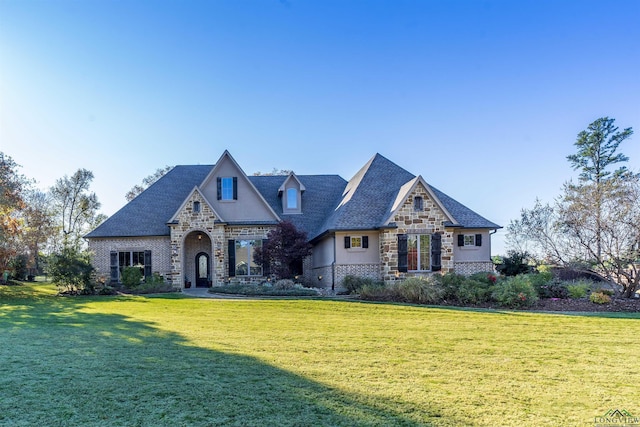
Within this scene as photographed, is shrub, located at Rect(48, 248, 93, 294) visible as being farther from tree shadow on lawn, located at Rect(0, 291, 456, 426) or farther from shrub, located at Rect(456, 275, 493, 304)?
shrub, located at Rect(456, 275, 493, 304)

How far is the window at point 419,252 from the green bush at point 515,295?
5747mm

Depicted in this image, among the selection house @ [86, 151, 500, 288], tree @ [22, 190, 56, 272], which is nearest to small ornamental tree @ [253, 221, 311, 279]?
house @ [86, 151, 500, 288]

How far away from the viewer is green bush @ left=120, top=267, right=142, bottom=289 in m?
20.5

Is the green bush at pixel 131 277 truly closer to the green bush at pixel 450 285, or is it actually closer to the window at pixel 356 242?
the window at pixel 356 242

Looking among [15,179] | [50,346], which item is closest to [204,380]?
[50,346]

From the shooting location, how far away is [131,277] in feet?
67.7

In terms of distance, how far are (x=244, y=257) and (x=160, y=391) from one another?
18.5 metres

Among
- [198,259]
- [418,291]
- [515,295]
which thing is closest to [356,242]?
[418,291]

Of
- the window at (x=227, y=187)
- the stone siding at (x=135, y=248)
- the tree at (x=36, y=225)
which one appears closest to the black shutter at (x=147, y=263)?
the stone siding at (x=135, y=248)

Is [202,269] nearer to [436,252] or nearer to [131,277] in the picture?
[131,277]

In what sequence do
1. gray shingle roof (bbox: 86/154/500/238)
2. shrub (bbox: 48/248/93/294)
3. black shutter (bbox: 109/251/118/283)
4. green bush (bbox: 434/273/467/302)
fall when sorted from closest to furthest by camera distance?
green bush (bbox: 434/273/467/302), shrub (bbox: 48/248/93/294), gray shingle roof (bbox: 86/154/500/238), black shutter (bbox: 109/251/118/283)

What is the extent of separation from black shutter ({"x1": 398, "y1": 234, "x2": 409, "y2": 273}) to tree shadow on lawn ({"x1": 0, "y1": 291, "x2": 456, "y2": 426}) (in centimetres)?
1357

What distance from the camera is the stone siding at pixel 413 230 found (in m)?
19.0
